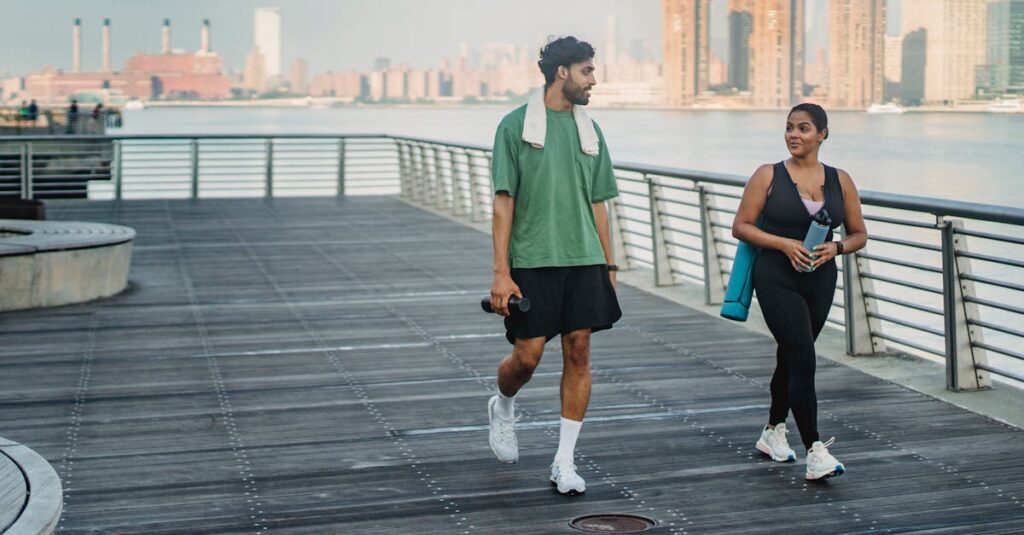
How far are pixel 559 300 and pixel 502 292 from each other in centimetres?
28

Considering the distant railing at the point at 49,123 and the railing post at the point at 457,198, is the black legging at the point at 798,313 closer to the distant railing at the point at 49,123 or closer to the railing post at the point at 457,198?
the railing post at the point at 457,198

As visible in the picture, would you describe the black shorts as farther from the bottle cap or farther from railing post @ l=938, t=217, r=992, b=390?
railing post @ l=938, t=217, r=992, b=390

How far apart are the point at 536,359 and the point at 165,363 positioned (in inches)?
149

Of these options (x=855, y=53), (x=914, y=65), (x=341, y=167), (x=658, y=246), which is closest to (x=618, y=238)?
(x=658, y=246)

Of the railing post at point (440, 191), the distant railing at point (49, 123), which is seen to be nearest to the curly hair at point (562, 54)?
the railing post at point (440, 191)

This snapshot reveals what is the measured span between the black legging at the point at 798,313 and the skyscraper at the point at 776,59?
62.1m

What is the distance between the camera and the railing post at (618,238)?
42.8ft

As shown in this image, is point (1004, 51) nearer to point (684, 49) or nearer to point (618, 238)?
point (618, 238)

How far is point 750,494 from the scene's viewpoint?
18.2ft

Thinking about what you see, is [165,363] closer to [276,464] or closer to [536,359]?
[276,464]

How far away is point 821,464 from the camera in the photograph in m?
5.57

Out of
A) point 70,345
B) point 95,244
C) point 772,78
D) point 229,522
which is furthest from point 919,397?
point 772,78

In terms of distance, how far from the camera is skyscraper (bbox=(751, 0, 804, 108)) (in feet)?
238

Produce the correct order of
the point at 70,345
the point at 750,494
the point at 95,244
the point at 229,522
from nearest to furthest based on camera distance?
the point at 229,522, the point at 750,494, the point at 70,345, the point at 95,244
